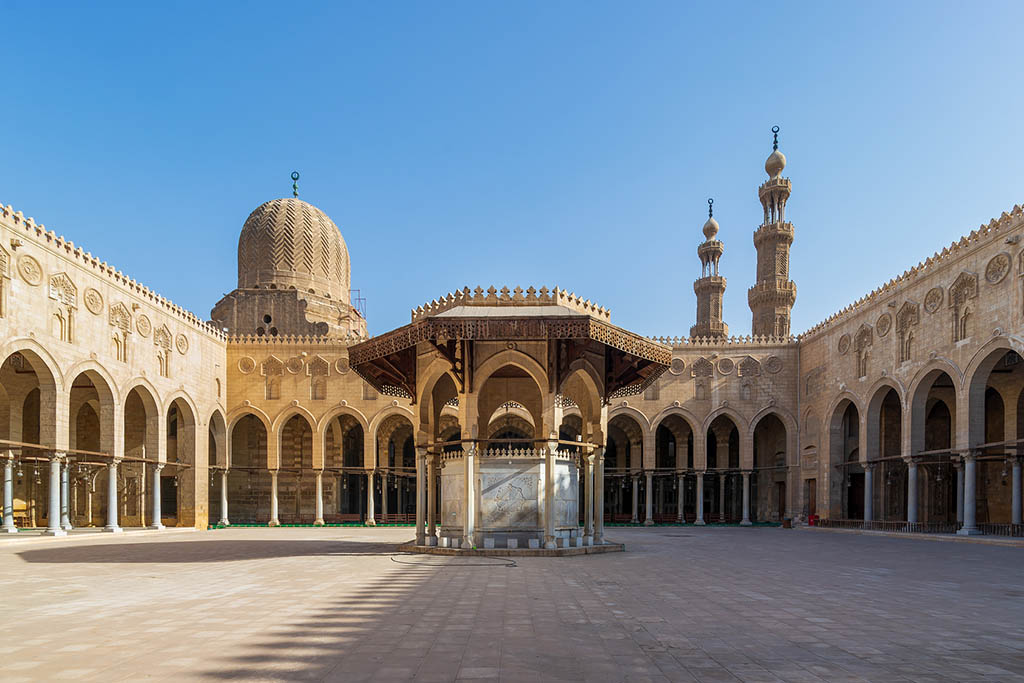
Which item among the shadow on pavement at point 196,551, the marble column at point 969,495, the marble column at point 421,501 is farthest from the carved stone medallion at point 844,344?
the shadow on pavement at point 196,551

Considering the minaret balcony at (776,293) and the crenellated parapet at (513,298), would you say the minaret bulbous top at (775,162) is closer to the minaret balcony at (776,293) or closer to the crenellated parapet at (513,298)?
the minaret balcony at (776,293)

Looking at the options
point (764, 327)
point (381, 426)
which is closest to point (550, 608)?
point (381, 426)

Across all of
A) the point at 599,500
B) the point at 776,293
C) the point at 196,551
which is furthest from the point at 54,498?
the point at 776,293

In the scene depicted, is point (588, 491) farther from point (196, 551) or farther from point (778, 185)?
point (778, 185)

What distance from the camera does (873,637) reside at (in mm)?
6738

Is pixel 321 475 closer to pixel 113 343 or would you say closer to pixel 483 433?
pixel 113 343

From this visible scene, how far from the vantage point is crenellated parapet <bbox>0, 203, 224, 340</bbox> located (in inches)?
756

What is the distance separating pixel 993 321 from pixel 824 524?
1154 cm

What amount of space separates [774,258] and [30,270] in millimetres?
33271

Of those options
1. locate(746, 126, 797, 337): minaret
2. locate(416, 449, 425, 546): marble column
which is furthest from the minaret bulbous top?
locate(416, 449, 425, 546): marble column

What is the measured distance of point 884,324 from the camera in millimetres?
25016

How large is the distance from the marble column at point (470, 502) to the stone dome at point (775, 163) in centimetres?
3021

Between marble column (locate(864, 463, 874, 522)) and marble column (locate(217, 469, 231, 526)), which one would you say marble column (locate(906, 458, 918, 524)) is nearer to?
marble column (locate(864, 463, 874, 522))

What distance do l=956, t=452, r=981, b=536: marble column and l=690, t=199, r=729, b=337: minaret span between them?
2570 centimetres
